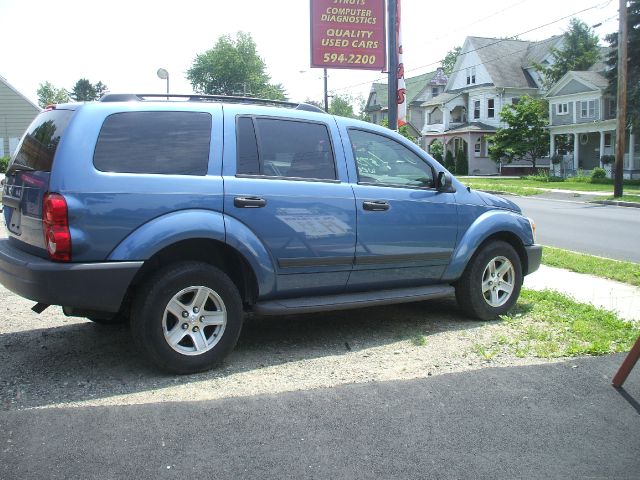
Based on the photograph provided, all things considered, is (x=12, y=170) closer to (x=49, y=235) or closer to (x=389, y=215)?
(x=49, y=235)

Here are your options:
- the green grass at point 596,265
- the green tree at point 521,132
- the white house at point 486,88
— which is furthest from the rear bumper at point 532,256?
the white house at point 486,88

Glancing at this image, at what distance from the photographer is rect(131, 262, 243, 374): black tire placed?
14.3 feet

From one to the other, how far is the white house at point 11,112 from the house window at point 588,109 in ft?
113

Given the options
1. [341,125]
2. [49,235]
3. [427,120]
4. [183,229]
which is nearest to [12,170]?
[49,235]

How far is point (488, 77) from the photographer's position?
50.6 meters

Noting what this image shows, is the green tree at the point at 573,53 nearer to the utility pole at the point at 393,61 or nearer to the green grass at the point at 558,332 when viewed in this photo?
the utility pole at the point at 393,61

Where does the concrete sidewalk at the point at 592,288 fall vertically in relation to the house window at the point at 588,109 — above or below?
below

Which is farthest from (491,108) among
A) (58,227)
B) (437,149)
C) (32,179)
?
(58,227)

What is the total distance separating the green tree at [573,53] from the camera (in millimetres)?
49281

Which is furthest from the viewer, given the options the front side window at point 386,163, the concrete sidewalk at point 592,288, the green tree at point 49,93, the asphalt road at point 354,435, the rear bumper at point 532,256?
the green tree at point 49,93

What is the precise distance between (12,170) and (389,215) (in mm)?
2994

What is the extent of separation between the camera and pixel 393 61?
36.6ft

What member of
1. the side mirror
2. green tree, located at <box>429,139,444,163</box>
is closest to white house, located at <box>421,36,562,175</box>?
green tree, located at <box>429,139,444,163</box>

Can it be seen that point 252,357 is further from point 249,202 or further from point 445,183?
point 445,183
